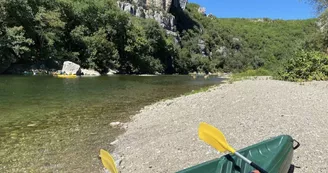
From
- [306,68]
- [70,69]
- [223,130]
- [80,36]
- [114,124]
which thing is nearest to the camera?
[223,130]

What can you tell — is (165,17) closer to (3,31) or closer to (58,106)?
(3,31)

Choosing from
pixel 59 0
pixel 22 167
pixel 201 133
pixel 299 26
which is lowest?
pixel 22 167

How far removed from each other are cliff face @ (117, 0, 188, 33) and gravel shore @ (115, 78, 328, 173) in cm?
8665

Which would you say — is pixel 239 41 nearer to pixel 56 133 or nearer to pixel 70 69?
pixel 70 69

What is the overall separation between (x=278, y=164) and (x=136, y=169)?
274 cm

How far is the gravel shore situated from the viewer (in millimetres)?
5688

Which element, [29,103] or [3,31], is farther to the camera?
[3,31]

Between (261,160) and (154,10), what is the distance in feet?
348

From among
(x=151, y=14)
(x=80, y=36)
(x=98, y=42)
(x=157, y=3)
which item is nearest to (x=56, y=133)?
(x=80, y=36)

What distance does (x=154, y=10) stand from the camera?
106 m

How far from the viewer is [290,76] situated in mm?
23938

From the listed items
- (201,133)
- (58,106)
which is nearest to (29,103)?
(58,106)

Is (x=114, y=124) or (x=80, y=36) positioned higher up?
(x=80, y=36)

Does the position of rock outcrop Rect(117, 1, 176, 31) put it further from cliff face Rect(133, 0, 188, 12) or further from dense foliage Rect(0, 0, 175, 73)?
dense foliage Rect(0, 0, 175, 73)
